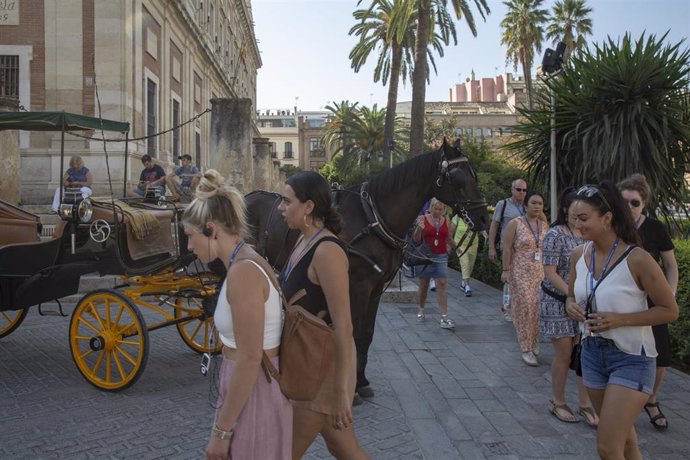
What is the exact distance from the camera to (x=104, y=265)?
612 cm

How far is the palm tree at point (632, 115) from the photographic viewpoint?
8.22m

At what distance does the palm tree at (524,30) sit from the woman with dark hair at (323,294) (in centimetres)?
4671

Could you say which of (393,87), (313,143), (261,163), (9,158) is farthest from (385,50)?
(313,143)

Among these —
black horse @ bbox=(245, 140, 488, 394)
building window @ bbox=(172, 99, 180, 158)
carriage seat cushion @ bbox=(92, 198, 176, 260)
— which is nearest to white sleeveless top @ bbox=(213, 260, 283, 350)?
black horse @ bbox=(245, 140, 488, 394)

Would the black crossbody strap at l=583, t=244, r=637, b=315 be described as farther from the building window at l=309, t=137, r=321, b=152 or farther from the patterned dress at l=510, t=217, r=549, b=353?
the building window at l=309, t=137, r=321, b=152

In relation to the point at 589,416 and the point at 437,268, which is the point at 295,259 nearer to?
the point at 589,416

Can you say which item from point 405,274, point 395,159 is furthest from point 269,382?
point 395,159

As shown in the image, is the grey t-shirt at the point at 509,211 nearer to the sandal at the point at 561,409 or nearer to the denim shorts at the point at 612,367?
the sandal at the point at 561,409

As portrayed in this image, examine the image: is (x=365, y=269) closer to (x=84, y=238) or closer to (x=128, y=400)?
(x=128, y=400)

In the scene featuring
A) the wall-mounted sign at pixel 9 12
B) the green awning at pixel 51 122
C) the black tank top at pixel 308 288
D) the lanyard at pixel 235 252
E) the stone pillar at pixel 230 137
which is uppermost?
the wall-mounted sign at pixel 9 12

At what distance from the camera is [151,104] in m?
23.1

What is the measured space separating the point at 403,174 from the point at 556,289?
170 centimetres

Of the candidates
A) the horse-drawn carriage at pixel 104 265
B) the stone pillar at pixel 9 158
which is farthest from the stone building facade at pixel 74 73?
the horse-drawn carriage at pixel 104 265

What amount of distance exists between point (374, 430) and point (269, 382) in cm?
263
